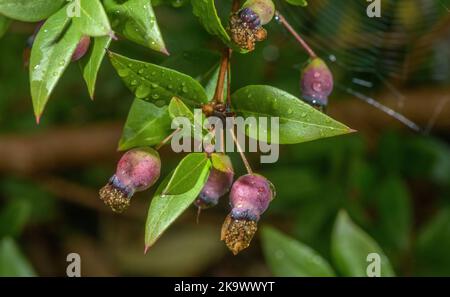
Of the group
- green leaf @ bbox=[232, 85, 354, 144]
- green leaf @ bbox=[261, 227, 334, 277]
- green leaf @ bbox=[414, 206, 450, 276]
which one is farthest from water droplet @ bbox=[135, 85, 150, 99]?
green leaf @ bbox=[414, 206, 450, 276]

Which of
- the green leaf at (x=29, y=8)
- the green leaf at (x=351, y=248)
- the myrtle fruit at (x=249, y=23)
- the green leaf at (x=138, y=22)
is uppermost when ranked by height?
the myrtle fruit at (x=249, y=23)

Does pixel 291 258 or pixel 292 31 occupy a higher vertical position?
pixel 292 31

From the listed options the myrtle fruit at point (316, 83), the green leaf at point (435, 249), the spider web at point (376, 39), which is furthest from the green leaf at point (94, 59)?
the green leaf at point (435, 249)

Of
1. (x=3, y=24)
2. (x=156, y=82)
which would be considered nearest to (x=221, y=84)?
(x=156, y=82)

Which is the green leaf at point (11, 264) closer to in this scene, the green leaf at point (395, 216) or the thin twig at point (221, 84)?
the thin twig at point (221, 84)

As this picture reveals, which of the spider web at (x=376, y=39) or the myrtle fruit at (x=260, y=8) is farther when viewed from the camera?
the spider web at (x=376, y=39)

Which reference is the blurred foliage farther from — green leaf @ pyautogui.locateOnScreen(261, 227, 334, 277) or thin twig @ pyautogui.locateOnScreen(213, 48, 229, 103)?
thin twig @ pyautogui.locateOnScreen(213, 48, 229, 103)

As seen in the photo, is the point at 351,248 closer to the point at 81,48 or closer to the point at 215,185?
the point at 215,185
